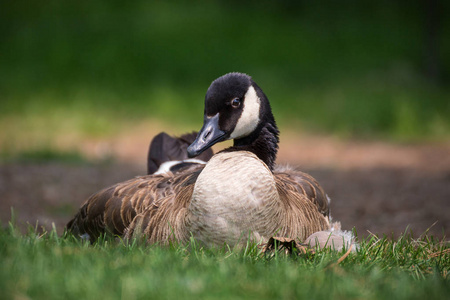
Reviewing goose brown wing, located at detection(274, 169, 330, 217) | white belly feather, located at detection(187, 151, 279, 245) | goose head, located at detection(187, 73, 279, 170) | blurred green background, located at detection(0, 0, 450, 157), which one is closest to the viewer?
white belly feather, located at detection(187, 151, 279, 245)

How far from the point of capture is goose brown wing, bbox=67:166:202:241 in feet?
13.9

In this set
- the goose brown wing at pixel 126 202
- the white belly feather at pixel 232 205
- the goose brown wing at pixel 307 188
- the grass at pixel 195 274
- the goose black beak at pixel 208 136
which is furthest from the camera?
the goose brown wing at pixel 307 188

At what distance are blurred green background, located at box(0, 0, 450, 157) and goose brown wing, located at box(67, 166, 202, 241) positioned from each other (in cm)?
639

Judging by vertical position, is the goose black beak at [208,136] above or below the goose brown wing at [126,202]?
above

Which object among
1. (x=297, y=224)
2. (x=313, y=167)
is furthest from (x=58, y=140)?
(x=297, y=224)

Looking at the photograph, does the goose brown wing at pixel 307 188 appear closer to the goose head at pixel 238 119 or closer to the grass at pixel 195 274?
the goose head at pixel 238 119

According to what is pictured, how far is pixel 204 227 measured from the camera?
3.63 m

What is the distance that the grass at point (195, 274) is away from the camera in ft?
8.09

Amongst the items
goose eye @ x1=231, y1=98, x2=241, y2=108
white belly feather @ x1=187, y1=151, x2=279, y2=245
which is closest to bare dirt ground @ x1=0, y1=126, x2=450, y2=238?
goose eye @ x1=231, y1=98, x2=241, y2=108

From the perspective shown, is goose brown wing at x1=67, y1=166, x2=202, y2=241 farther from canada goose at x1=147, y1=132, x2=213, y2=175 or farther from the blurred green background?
the blurred green background

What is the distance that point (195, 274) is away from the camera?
2717 mm

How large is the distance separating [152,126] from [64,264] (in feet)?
33.2

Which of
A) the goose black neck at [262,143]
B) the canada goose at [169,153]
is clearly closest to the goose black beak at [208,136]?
the goose black neck at [262,143]

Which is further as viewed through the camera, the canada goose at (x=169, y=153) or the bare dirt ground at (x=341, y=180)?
the bare dirt ground at (x=341, y=180)
